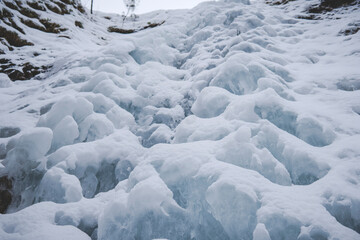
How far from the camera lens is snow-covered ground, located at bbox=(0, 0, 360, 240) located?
6.98 feet

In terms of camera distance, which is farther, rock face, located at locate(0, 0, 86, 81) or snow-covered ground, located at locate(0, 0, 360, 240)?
rock face, located at locate(0, 0, 86, 81)

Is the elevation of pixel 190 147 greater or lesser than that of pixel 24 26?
lesser

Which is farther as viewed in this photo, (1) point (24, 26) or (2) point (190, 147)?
(1) point (24, 26)

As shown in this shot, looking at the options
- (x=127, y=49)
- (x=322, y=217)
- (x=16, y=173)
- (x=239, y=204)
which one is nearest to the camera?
(x=322, y=217)

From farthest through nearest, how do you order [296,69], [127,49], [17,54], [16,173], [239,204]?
1. [17,54]
2. [127,49]
3. [296,69]
4. [16,173]
5. [239,204]

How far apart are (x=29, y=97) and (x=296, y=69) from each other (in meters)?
6.66

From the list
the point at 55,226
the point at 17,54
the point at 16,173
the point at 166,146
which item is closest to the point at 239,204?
the point at 166,146

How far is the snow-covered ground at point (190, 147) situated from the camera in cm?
213

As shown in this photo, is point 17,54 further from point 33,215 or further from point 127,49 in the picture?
point 33,215

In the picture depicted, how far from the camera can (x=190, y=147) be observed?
2.93 meters

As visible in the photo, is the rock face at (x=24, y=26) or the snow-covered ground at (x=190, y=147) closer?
the snow-covered ground at (x=190, y=147)

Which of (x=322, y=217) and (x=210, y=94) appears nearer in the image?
(x=322, y=217)

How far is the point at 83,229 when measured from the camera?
2.45 metres

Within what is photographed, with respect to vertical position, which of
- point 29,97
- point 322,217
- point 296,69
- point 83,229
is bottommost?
point 83,229
